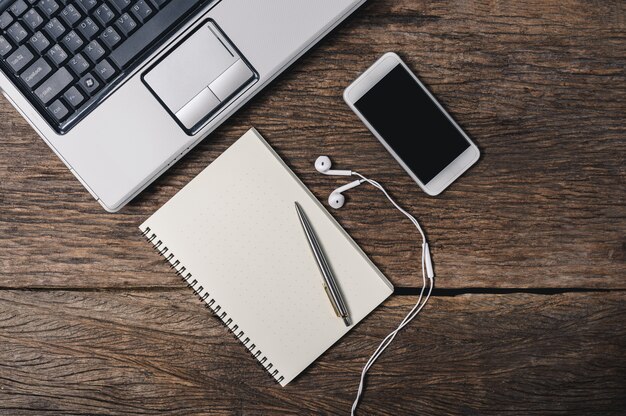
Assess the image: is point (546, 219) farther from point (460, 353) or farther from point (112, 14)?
point (112, 14)

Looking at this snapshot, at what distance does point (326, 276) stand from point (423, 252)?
0.37ft

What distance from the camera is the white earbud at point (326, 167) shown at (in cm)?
68

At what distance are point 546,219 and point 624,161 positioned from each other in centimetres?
11

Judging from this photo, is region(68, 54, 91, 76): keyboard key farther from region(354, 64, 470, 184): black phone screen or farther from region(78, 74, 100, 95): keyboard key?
region(354, 64, 470, 184): black phone screen

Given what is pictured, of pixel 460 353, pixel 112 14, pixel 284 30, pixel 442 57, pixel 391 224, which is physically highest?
pixel 112 14

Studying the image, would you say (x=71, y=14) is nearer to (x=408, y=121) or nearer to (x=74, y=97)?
(x=74, y=97)

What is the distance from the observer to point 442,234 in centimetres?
69

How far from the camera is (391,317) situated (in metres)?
0.70

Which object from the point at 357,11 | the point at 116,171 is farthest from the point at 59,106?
the point at 357,11

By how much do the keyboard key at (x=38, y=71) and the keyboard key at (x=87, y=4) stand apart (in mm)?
63

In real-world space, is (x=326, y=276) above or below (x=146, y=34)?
below

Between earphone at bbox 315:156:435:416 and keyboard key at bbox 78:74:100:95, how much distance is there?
24 cm

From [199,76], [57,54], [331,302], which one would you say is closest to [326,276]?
[331,302]

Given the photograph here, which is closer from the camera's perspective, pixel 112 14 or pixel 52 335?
pixel 112 14
